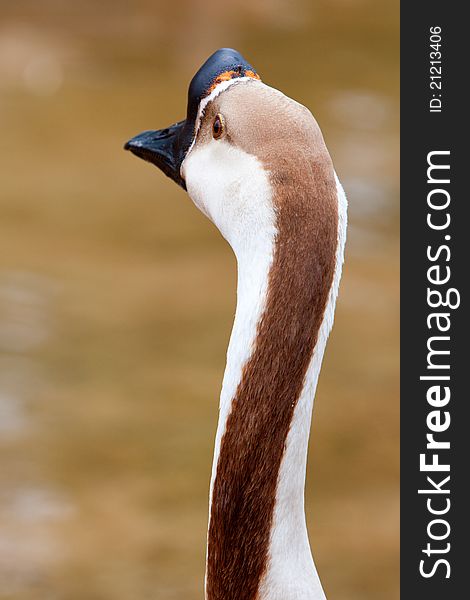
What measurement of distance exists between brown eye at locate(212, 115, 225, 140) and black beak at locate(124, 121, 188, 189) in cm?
22

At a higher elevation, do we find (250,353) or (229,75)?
(229,75)

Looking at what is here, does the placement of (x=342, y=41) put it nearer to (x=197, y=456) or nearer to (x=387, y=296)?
(x=387, y=296)

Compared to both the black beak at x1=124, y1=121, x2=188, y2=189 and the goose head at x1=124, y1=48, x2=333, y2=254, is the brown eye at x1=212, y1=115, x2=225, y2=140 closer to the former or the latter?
the goose head at x1=124, y1=48, x2=333, y2=254

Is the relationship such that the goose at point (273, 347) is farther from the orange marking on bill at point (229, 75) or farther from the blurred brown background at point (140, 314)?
the blurred brown background at point (140, 314)

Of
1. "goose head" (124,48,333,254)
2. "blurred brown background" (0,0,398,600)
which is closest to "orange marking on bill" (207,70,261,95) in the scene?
"goose head" (124,48,333,254)

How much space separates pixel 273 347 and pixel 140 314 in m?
4.61

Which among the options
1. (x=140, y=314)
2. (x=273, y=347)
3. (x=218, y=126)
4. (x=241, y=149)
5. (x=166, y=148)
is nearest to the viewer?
(x=273, y=347)

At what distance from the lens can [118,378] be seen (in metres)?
6.29

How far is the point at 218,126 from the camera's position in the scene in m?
2.52

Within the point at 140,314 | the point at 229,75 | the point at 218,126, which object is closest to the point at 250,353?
the point at 218,126

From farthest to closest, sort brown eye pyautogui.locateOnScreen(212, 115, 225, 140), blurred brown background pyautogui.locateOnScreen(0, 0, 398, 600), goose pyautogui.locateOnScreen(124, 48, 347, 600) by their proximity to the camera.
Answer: blurred brown background pyautogui.locateOnScreen(0, 0, 398, 600) < brown eye pyautogui.locateOnScreen(212, 115, 225, 140) < goose pyautogui.locateOnScreen(124, 48, 347, 600)

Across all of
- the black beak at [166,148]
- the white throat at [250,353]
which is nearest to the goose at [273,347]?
the white throat at [250,353]

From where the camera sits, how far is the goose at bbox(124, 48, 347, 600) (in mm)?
2252

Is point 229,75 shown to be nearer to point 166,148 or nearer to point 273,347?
point 166,148
